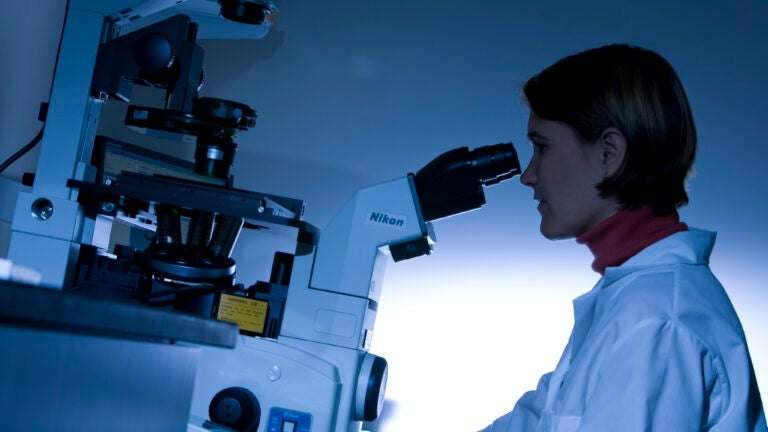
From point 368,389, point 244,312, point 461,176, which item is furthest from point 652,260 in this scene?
point 244,312

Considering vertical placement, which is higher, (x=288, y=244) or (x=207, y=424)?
(x=288, y=244)

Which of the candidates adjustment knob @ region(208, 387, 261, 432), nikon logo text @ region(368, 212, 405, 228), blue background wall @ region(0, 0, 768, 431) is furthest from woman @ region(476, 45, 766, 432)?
blue background wall @ region(0, 0, 768, 431)

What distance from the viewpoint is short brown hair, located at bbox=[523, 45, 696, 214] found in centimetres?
111

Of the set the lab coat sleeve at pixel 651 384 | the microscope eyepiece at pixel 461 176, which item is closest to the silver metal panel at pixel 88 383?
the lab coat sleeve at pixel 651 384

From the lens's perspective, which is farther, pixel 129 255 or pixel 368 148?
pixel 368 148

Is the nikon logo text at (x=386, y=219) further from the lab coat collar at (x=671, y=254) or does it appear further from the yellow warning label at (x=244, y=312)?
the lab coat collar at (x=671, y=254)

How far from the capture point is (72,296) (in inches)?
14.6

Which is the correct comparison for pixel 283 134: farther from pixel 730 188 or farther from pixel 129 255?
pixel 730 188

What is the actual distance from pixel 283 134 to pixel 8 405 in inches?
74.0

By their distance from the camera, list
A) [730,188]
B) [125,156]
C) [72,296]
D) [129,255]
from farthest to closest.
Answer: [730,188]
[125,156]
[129,255]
[72,296]

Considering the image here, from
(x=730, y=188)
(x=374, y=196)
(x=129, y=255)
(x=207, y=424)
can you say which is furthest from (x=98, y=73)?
(x=730, y=188)

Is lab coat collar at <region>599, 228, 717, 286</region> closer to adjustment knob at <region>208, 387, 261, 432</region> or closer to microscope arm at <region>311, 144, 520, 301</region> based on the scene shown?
microscope arm at <region>311, 144, 520, 301</region>

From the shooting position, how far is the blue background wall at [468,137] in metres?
1.99

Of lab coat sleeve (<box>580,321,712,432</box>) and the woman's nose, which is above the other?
the woman's nose
